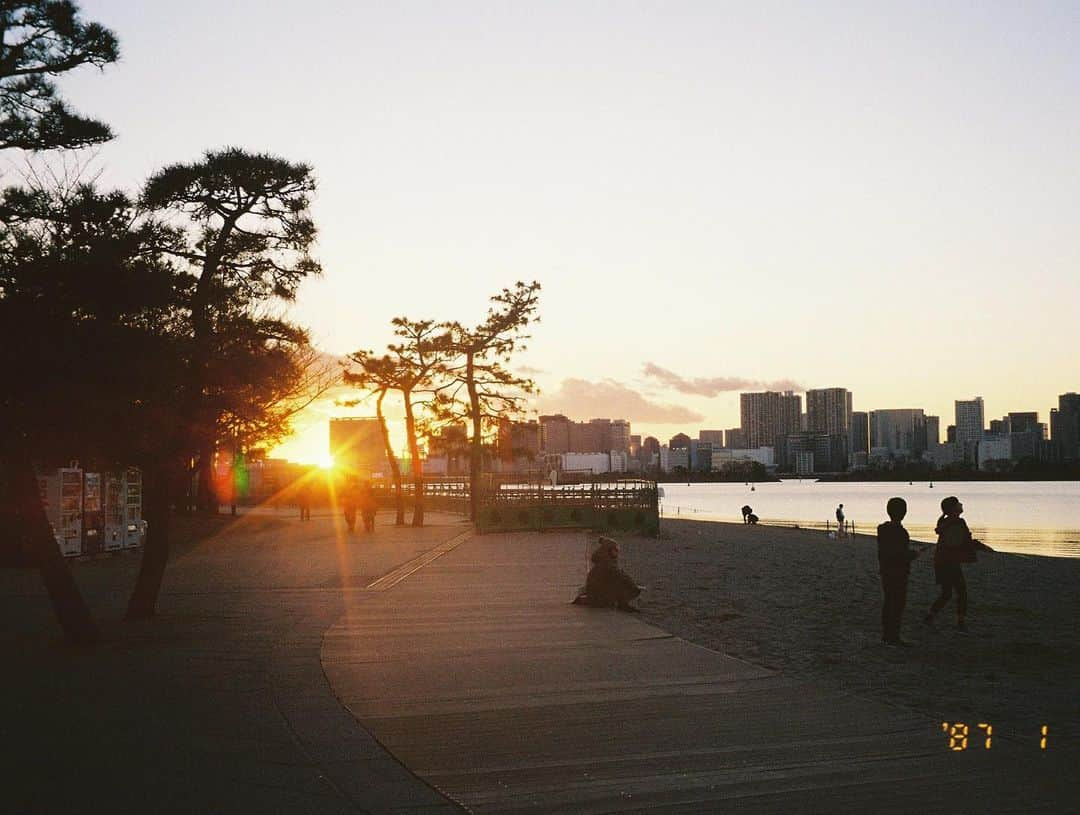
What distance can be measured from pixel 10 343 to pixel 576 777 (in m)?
7.16

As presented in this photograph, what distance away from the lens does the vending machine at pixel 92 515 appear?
24781mm

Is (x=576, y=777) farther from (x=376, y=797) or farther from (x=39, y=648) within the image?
(x=39, y=648)

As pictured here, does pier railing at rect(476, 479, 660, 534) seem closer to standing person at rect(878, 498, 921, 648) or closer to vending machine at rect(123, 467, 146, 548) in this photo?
vending machine at rect(123, 467, 146, 548)

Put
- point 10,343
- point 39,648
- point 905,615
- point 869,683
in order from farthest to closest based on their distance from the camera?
point 905,615
point 39,648
point 10,343
point 869,683

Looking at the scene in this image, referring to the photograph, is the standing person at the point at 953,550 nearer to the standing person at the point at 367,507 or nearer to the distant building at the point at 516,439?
the standing person at the point at 367,507

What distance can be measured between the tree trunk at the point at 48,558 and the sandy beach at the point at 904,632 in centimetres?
669

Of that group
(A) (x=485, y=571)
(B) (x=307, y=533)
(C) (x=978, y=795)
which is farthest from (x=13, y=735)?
(B) (x=307, y=533)

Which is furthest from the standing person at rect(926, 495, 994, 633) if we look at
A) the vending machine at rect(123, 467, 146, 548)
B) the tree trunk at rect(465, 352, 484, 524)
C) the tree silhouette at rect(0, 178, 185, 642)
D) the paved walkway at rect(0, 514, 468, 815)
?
the tree trunk at rect(465, 352, 484, 524)

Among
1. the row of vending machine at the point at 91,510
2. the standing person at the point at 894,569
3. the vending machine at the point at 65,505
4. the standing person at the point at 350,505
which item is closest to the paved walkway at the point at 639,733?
the standing person at the point at 894,569

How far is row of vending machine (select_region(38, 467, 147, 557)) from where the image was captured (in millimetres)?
23312

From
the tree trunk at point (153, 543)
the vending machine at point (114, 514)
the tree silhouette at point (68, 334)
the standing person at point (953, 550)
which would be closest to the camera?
the tree silhouette at point (68, 334)

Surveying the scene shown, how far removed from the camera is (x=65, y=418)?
10.4 metres

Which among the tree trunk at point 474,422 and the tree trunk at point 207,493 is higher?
the tree trunk at point 474,422

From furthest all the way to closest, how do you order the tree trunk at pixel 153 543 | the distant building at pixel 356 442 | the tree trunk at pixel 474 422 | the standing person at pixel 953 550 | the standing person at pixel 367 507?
1. the distant building at pixel 356 442
2. the tree trunk at pixel 474 422
3. the standing person at pixel 367 507
4. the tree trunk at pixel 153 543
5. the standing person at pixel 953 550
